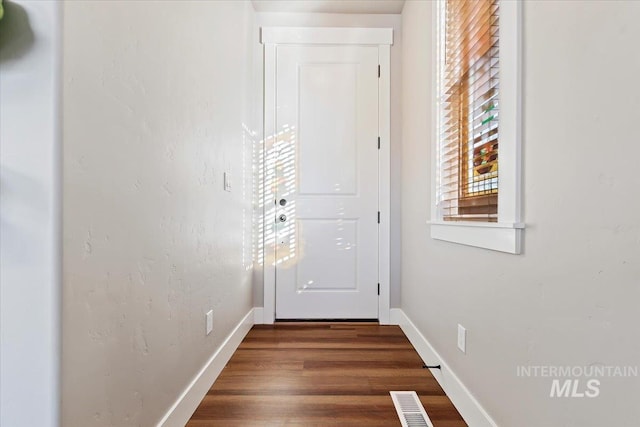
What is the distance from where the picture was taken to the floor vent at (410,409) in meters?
1.37

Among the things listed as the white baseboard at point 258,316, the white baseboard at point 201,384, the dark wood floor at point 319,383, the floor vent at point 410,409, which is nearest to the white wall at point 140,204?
the white baseboard at point 201,384

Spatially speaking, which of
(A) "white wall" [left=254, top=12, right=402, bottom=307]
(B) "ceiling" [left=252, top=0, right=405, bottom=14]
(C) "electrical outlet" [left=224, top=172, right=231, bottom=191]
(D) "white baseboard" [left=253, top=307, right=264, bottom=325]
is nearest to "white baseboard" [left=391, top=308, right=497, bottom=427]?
(A) "white wall" [left=254, top=12, right=402, bottom=307]

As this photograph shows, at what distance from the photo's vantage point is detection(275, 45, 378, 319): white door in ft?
8.59

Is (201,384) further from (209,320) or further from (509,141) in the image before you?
(509,141)

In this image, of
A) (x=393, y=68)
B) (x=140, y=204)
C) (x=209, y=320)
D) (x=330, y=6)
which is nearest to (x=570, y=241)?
(x=140, y=204)

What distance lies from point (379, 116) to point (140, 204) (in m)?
A: 2.02

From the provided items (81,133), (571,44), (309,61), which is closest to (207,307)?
(81,133)

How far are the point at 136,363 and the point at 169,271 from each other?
12.8 inches

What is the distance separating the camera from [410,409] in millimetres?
1455

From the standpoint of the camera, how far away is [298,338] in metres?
2.28

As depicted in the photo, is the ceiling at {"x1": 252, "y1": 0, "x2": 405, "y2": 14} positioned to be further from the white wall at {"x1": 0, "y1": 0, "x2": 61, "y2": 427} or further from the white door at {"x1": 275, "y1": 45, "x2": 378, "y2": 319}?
the white wall at {"x1": 0, "y1": 0, "x2": 61, "y2": 427}

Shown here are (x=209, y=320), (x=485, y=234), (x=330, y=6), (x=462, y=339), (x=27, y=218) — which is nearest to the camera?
(x=27, y=218)

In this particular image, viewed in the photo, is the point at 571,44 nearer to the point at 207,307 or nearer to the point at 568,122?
the point at 568,122

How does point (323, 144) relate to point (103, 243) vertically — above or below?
above
